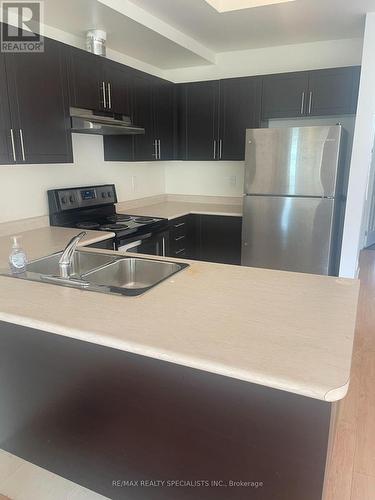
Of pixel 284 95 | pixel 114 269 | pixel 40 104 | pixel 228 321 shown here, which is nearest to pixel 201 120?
pixel 284 95

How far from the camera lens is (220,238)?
3738mm

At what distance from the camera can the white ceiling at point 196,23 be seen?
2555 millimetres

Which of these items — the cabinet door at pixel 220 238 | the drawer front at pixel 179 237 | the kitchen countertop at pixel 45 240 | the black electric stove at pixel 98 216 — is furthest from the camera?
the cabinet door at pixel 220 238

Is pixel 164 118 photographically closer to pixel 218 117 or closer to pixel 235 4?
pixel 218 117

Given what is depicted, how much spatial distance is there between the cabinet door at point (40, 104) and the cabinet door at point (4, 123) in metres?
0.03

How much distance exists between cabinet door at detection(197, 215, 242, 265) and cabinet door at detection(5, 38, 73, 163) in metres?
1.64

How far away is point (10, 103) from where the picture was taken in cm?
212

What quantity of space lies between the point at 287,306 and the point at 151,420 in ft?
1.94

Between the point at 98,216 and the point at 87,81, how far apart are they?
1.10m

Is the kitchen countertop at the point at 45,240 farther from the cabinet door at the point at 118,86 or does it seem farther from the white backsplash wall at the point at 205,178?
the white backsplash wall at the point at 205,178

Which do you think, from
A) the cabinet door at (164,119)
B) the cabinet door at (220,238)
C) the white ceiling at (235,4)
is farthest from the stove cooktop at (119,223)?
the white ceiling at (235,4)

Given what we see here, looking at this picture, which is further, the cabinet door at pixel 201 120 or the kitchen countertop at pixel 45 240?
Answer: the cabinet door at pixel 201 120

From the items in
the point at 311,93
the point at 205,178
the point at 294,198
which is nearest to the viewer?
the point at 294,198

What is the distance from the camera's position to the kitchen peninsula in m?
0.95
